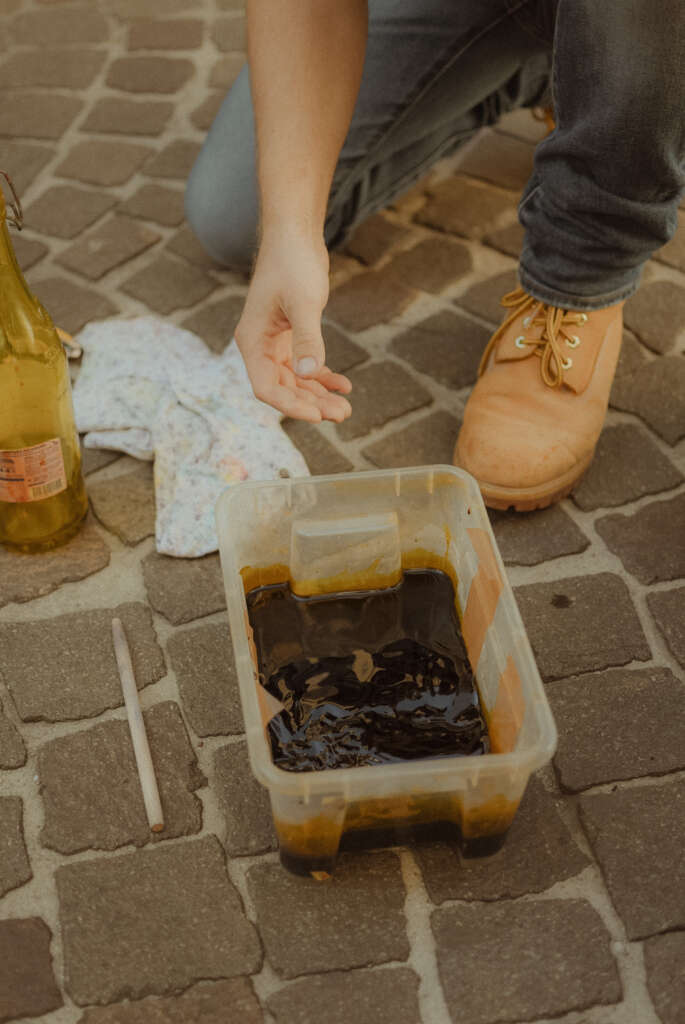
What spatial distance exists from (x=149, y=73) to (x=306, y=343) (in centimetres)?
188

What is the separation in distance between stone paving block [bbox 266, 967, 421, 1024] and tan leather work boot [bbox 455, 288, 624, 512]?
82cm

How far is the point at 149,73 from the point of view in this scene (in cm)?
274

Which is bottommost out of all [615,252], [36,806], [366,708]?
[36,806]

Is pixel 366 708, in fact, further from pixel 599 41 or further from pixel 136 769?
pixel 599 41

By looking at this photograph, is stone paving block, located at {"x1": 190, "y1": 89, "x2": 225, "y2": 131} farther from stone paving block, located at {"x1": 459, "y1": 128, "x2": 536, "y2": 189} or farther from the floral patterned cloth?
the floral patterned cloth

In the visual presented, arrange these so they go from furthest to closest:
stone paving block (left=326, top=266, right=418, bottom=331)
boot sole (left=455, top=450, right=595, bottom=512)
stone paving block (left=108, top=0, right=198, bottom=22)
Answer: stone paving block (left=108, top=0, right=198, bottom=22) < stone paving block (left=326, top=266, right=418, bottom=331) < boot sole (left=455, top=450, right=595, bottom=512)

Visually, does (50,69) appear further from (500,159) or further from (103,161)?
(500,159)

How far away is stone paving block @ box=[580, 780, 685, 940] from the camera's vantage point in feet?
3.95

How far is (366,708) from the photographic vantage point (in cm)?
125

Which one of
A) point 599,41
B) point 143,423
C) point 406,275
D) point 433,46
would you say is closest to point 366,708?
point 143,423

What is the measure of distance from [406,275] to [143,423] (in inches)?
29.5

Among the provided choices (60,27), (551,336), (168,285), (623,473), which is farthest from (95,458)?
(60,27)

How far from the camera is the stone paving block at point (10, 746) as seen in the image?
1.36m

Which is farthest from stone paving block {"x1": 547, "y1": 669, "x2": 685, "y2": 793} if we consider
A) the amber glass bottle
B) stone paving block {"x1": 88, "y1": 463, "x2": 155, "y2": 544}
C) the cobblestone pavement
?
the amber glass bottle
